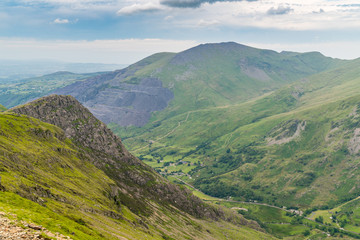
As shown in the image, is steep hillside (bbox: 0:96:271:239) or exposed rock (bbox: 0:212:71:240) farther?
steep hillside (bbox: 0:96:271:239)

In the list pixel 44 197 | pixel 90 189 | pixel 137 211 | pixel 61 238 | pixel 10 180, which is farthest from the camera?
pixel 137 211

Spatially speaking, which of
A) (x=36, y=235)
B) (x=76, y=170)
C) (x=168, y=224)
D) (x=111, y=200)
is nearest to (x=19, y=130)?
(x=76, y=170)

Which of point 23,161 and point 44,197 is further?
point 23,161

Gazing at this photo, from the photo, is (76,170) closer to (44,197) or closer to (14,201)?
(44,197)

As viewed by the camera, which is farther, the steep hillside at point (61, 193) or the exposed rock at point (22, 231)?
the steep hillside at point (61, 193)

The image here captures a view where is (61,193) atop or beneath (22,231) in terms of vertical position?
beneath

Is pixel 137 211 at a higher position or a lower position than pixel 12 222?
lower

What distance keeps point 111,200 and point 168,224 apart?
54193 mm

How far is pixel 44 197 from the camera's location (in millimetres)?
104000

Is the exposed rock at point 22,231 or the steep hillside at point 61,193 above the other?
the exposed rock at point 22,231

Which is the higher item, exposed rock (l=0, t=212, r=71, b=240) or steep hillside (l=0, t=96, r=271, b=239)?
exposed rock (l=0, t=212, r=71, b=240)

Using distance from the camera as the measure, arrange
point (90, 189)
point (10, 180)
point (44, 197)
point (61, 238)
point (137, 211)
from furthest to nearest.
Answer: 1. point (137, 211)
2. point (90, 189)
3. point (44, 197)
4. point (10, 180)
5. point (61, 238)

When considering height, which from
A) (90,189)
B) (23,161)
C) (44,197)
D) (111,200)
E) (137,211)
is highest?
(23,161)

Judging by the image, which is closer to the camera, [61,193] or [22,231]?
[22,231]
